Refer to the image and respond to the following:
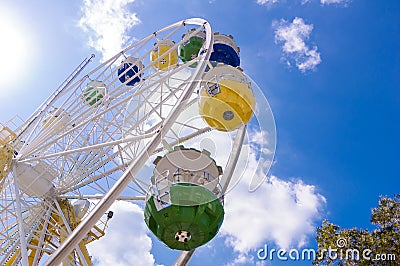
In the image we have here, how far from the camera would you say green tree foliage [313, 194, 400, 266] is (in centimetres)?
1156

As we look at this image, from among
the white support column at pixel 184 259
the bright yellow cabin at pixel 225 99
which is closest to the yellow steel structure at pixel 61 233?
the white support column at pixel 184 259

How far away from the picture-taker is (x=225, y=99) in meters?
10.6

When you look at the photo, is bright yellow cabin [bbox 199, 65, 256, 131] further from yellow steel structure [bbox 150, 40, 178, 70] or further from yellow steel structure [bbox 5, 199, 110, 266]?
yellow steel structure [bbox 5, 199, 110, 266]

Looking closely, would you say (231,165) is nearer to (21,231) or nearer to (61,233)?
(21,231)

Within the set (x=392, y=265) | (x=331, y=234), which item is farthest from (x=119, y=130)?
(x=392, y=265)

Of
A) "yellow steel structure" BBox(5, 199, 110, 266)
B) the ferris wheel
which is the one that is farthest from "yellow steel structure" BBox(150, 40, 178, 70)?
"yellow steel structure" BBox(5, 199, 110, 266)

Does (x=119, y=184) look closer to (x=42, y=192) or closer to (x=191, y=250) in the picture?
(x=191, y=250)

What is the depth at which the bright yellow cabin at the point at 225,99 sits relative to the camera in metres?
10.3

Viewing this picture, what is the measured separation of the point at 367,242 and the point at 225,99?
17.5 feet

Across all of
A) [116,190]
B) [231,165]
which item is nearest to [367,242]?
[231,165]

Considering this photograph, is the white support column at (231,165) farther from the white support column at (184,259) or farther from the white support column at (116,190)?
the white support column at (184,259)

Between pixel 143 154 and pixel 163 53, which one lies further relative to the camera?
pixel 163 53

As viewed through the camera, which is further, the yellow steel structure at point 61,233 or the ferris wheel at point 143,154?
the yellow steel structure at point 61,233

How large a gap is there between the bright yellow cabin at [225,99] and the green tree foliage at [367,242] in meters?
4.38
